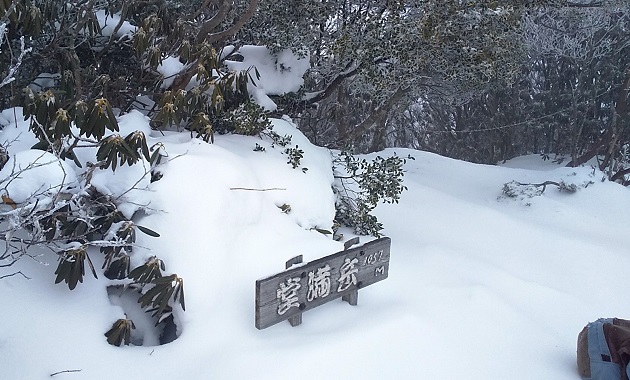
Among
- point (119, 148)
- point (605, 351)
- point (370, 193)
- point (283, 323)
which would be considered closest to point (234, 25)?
point (370, 193)

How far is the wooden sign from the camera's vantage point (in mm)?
2672

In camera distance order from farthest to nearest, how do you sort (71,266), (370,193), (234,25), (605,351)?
(370,193)
(234,25)
(605,351)
(71,266)

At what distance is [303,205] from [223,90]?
1.11 metres

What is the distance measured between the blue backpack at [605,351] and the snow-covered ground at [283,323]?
0.15m

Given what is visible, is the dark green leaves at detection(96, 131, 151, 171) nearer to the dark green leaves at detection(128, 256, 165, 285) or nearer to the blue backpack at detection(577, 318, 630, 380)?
the dark green leaves at detection(128, 256, 165, 285)

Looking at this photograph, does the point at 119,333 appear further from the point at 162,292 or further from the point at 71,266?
the point at 71,266

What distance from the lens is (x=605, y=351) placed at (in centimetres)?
289

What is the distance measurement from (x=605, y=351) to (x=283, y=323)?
72.3 inches

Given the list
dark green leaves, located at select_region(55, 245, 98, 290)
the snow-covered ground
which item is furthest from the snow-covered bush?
dark green leaves, located at select_region(55, 245, 98, 290)

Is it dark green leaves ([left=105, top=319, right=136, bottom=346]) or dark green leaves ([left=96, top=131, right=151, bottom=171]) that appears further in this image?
dark green leaves ([left=96, top=131, right=151, bottom=171])

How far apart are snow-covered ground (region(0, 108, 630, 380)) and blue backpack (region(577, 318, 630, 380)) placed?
15cm

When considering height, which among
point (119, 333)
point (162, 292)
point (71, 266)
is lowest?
point (119, 333)

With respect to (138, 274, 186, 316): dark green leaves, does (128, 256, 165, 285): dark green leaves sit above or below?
above

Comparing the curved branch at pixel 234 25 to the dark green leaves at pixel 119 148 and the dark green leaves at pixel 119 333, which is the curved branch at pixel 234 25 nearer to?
the dark green leaves at pixel 119 148
